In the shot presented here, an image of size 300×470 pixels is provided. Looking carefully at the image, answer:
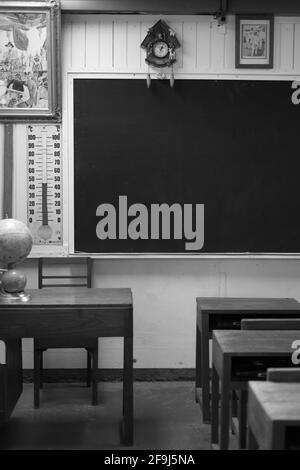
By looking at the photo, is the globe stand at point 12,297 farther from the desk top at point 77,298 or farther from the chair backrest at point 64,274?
the chair backrest at point 64,274

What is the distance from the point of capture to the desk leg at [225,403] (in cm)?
244

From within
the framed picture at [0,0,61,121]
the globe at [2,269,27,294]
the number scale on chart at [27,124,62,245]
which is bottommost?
the globe at [2,269,27,294]

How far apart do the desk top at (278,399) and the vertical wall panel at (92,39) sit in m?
2.84

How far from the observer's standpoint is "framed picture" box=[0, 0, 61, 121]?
4.02 m

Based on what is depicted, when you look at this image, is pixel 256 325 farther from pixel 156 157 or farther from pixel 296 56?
pixel 296 56

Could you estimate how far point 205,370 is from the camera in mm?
3422

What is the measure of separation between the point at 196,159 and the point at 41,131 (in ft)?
3.64

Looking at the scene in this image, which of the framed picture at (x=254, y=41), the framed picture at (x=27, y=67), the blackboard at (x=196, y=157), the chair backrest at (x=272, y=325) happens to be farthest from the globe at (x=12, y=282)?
the framed picture at (x=254, y=41)

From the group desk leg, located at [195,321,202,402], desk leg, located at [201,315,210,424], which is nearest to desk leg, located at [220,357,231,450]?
desk leg, located at [201,315,210,424]

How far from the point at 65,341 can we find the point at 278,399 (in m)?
1.99

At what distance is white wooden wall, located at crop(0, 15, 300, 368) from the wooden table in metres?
2.24

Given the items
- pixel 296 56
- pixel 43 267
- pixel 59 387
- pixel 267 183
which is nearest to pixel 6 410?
pixel 59 387

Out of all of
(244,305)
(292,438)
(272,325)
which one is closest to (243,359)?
(272,325)

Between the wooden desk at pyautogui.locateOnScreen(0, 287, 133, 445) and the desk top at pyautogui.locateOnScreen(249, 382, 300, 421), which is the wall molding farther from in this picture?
the desk top at pyautogui.locateOnScreen(249, 382, 300, 421)
